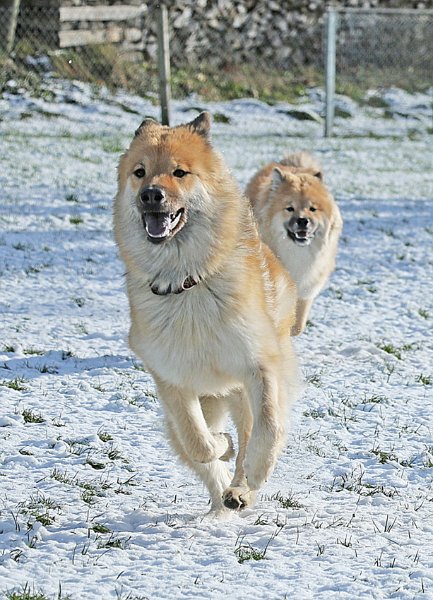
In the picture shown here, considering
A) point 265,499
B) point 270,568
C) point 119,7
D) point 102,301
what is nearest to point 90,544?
point 270,568

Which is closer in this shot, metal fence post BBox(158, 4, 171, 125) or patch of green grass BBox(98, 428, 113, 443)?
patch of green grass BBox(98, 428, 113, 443)

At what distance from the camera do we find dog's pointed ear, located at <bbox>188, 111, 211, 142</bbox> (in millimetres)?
4039

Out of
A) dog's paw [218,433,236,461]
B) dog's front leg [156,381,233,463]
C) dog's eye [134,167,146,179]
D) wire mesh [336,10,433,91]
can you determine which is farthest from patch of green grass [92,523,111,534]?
wire mesh [336,10,433,91]

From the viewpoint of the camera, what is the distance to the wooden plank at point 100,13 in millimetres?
15603

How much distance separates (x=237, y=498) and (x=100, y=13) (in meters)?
13.7

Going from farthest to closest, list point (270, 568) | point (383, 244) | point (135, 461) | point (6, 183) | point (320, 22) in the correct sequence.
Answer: point (320, 22) → point (6, 183) → point (383, 244) → point (135, 461) → point (270, 568)

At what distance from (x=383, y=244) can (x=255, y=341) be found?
6118 millimetres

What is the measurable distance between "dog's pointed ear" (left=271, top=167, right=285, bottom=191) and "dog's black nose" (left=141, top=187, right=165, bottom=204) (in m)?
3.41

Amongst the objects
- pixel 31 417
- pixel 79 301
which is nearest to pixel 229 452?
pixel 31 417

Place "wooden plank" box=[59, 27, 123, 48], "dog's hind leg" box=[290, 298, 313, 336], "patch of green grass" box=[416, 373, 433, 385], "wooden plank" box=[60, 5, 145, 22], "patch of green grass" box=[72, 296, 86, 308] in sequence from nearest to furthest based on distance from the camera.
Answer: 1. "patch of green grass" box=[416, 373, 433, 385]
2. "dog's hind leg" box=[290, 298, 313, 336]
3. "patch of green grass" box=[72, 296, 86, 308]
4. "wooden plank" box=[59, 27, 123, 48]
5. "wooden plank" box=[60, 5, 145, 22]

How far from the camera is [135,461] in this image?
14.8ft

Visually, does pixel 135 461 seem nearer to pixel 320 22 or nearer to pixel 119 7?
pixel 119 7

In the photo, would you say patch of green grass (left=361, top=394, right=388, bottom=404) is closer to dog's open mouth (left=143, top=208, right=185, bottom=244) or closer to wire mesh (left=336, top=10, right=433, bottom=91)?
dog's open mouth (left=143, top=208, right=185, bottom=244)

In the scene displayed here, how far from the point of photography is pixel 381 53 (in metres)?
19.7
